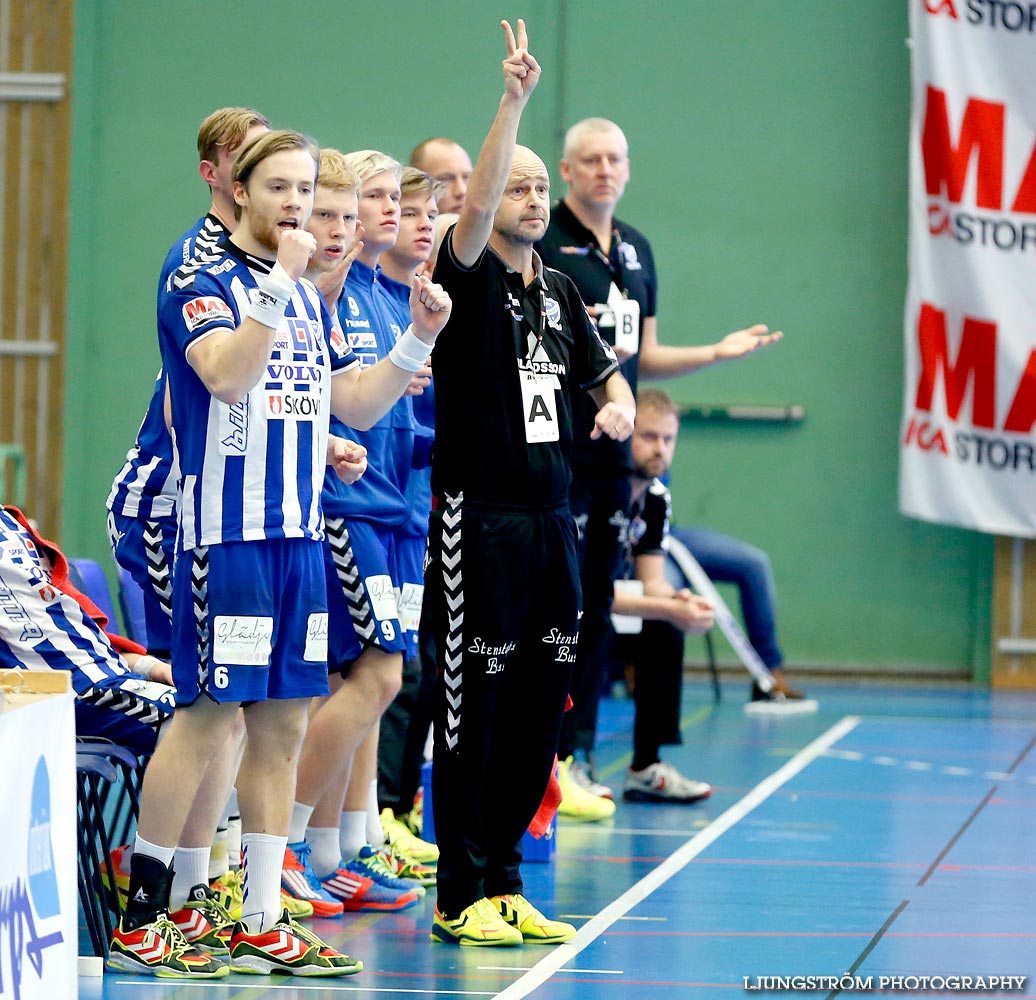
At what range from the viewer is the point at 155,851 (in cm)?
381

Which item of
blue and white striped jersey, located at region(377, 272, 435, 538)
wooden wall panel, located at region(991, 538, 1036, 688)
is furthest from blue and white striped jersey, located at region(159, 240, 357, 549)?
wooden wall panel, located at region(991, 538, 1036, 688)

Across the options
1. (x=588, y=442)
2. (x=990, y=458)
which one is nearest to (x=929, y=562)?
(x=990, y=458)

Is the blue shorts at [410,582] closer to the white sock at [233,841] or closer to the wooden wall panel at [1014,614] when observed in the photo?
the white sock at [233,841]

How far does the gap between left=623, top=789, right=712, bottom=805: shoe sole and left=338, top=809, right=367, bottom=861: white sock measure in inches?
73.0

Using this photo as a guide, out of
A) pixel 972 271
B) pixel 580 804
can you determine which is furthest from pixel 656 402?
pixel 972 271

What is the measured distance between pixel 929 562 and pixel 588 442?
5.03m

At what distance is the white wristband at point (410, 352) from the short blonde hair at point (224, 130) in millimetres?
641

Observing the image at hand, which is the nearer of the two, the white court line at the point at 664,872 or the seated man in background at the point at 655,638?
the white court line at the point at 664,872

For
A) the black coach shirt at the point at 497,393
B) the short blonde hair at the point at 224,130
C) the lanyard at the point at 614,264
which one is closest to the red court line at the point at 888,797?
the lanyard at the point at 614,264

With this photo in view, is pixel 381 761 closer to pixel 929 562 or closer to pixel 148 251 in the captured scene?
pixel 929 562

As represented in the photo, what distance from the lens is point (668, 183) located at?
10891 millimetres

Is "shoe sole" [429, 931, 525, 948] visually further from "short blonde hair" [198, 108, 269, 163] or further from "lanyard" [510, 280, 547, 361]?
"short blonde hair" [198, 108, 269, 163]

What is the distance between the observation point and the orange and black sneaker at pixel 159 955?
3.80 metres

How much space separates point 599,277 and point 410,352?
2336 millimetres
